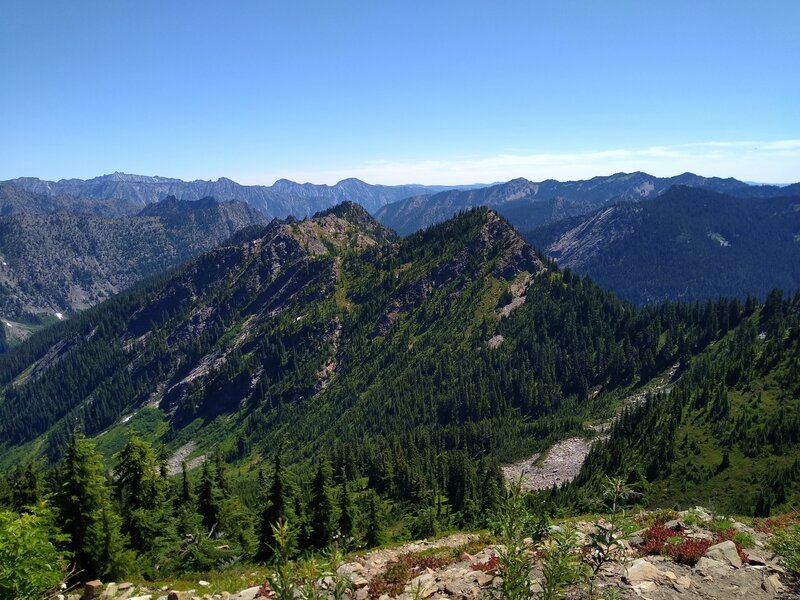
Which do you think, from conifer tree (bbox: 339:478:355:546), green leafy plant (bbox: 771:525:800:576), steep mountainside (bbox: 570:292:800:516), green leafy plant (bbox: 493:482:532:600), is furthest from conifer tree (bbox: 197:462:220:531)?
steep mountainside (bbox: 570:292:800:516)

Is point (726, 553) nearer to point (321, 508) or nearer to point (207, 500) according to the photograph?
point (321, 508)

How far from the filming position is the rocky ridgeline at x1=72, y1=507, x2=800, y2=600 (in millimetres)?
18688

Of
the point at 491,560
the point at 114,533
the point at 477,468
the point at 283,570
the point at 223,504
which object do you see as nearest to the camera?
the point at 283,570

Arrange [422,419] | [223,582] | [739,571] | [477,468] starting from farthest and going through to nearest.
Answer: [422,419] → [477,468] → [223,582] → [739,571]

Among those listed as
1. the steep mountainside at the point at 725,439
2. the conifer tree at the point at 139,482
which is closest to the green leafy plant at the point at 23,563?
the conifer tree at the point at 139,482

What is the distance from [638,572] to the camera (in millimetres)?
19516

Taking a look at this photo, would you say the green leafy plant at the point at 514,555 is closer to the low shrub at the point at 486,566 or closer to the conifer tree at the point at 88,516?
the low shrub at the point at 486,566

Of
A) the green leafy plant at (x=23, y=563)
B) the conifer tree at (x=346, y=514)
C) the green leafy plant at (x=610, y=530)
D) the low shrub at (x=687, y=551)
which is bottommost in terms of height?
the conifer tree at (x=346, y=514)

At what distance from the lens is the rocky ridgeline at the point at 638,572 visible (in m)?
18.7

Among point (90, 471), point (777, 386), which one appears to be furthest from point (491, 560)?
point (777, 386)

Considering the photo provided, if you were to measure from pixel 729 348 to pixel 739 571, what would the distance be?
167866 mm

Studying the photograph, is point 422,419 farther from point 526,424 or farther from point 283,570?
point 283,570

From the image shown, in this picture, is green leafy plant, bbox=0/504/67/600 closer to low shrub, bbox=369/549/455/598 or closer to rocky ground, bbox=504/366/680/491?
low shrub, bbox=369/549/455/598

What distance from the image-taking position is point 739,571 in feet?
65.6
